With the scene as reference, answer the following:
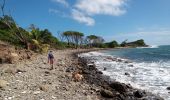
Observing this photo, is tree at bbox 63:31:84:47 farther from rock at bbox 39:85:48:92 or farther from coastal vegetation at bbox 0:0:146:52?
rock at bbox 39:85:48:92

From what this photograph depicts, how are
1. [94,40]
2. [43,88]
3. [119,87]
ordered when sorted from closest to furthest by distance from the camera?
[43,88] < [119,87] < [94,40]

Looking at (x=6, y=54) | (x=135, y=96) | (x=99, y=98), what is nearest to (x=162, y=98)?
(x=135, y=96)

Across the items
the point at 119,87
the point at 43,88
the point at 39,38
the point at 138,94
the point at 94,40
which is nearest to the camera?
the point at 43,88

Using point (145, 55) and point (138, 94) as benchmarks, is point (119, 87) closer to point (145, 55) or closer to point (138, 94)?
point (138, 94)

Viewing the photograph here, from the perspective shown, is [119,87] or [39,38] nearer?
[119,87]

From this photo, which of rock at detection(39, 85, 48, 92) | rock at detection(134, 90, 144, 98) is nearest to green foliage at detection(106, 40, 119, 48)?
rock at detection(134, 90, 144, 98)

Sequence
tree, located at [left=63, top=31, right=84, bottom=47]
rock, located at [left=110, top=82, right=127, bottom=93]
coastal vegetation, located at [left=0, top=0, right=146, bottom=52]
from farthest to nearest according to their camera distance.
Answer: tree, located at [left=63, top=31, right=84, bottom=47] < coastal vegetation, located at [left=0, top=0, right=146, bottom=52] < rock, located at [left=110, top=82, right=127, bottom=93]

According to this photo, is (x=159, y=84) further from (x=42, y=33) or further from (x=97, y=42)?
(x=97, y=42)

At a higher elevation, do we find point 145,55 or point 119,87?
point 145,55

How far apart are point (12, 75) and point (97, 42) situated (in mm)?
125884

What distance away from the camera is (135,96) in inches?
571

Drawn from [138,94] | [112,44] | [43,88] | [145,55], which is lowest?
[138,94]

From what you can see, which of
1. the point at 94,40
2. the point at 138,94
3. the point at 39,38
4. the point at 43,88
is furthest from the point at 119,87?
the point at 94,40

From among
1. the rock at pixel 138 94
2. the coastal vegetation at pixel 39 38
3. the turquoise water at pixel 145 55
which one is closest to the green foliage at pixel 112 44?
the coastal vegetation at pixel 39 38
